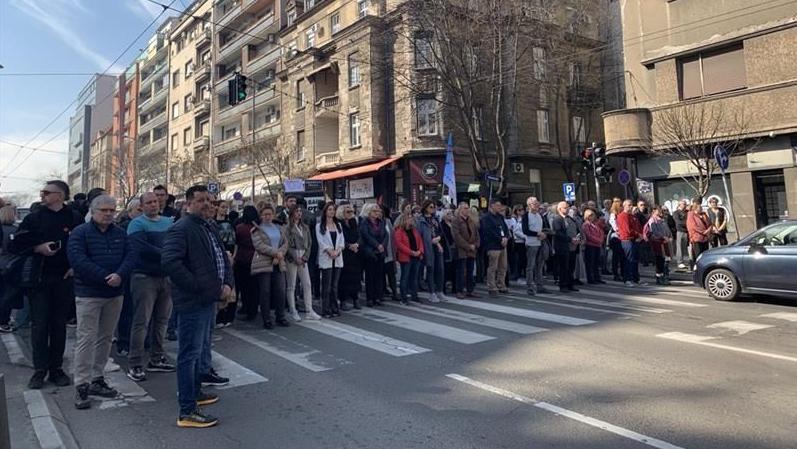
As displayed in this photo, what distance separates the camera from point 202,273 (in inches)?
182

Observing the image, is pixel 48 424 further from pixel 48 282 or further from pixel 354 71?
pixel 354 71

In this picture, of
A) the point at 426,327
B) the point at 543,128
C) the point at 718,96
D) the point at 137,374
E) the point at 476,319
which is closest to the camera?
the point at 137,374

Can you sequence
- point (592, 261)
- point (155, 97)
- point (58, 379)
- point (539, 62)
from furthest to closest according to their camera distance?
point (155, 97), point (539, 62), point (592, 261), point (58, 379)

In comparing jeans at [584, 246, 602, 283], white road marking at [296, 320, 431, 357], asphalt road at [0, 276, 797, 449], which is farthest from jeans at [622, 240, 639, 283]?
white road marking at [296, 320, 431, 357]

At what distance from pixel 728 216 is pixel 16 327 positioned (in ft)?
64.3

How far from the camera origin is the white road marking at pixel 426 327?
7.49 meters

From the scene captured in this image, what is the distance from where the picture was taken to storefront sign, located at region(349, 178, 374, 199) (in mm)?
31672

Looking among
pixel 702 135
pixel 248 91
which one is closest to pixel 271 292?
pixel 702 135

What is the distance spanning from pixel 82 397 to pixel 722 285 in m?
10.5

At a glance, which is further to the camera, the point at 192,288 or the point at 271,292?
the point at 271,292

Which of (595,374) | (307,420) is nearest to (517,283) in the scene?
(595,374)

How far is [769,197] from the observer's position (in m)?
18.1

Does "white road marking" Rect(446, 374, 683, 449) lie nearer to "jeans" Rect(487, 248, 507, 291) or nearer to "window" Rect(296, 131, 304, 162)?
"jeans" Rect(487, 248, 507, 291)

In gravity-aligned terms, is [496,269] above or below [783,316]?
above
